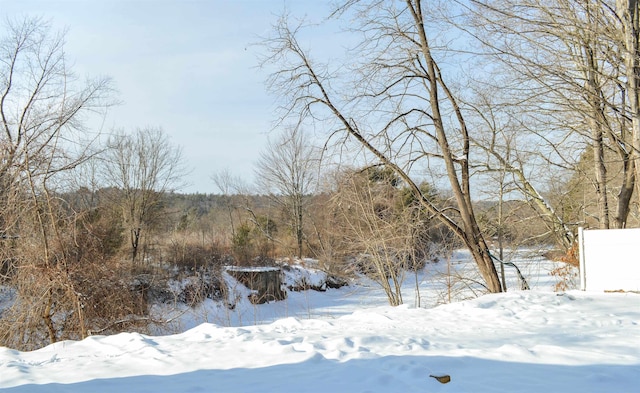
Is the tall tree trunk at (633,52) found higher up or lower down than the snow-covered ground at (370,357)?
higher up

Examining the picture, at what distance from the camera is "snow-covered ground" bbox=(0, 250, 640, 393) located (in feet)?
12.0

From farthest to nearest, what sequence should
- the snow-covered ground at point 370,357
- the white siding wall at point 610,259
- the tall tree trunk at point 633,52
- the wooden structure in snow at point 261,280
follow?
the wooden structure in snow at point 261,280, the white siding wall at point 610,259, the tall tree trunk at point 633,52, the snow-covered ground at point 370,357

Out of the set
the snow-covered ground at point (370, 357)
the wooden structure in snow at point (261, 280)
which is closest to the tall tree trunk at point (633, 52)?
the snow-covered ground at point (370, 357)

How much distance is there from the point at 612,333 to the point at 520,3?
16.9 ft

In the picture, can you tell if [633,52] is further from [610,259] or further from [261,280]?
[261,280]

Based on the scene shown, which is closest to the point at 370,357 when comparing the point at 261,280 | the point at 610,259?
the point at 610,259

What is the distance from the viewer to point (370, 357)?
4234 mm

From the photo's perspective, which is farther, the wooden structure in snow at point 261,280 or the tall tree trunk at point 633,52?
the wooden structure in snow at point 261,280

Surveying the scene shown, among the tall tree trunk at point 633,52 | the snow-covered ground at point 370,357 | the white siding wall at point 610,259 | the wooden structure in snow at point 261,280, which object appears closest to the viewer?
the snow-covered ground at point 370,357

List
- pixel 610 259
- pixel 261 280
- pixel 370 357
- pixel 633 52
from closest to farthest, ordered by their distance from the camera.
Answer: pixel 370 357 < pixel 633 52 < pixel 610 259 < pixel 261 280

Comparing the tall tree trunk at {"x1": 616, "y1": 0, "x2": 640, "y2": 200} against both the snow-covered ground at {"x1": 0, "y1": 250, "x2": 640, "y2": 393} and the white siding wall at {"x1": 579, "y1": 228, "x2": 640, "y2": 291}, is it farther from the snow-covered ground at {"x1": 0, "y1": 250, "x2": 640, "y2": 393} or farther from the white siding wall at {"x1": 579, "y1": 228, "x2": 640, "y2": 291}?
the snow-covered ground at {"x1": 0, "y1": 250, "x2": 640, "y2": 393}

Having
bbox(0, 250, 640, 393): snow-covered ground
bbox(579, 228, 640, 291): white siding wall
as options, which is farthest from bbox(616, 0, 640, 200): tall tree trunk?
bbox(0, 250, 640, 393): snow-covered ground

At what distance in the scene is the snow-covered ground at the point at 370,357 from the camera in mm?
3654

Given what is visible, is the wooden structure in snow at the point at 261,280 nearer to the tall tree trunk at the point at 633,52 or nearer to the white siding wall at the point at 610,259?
the white siding wall at the point at 610,259
